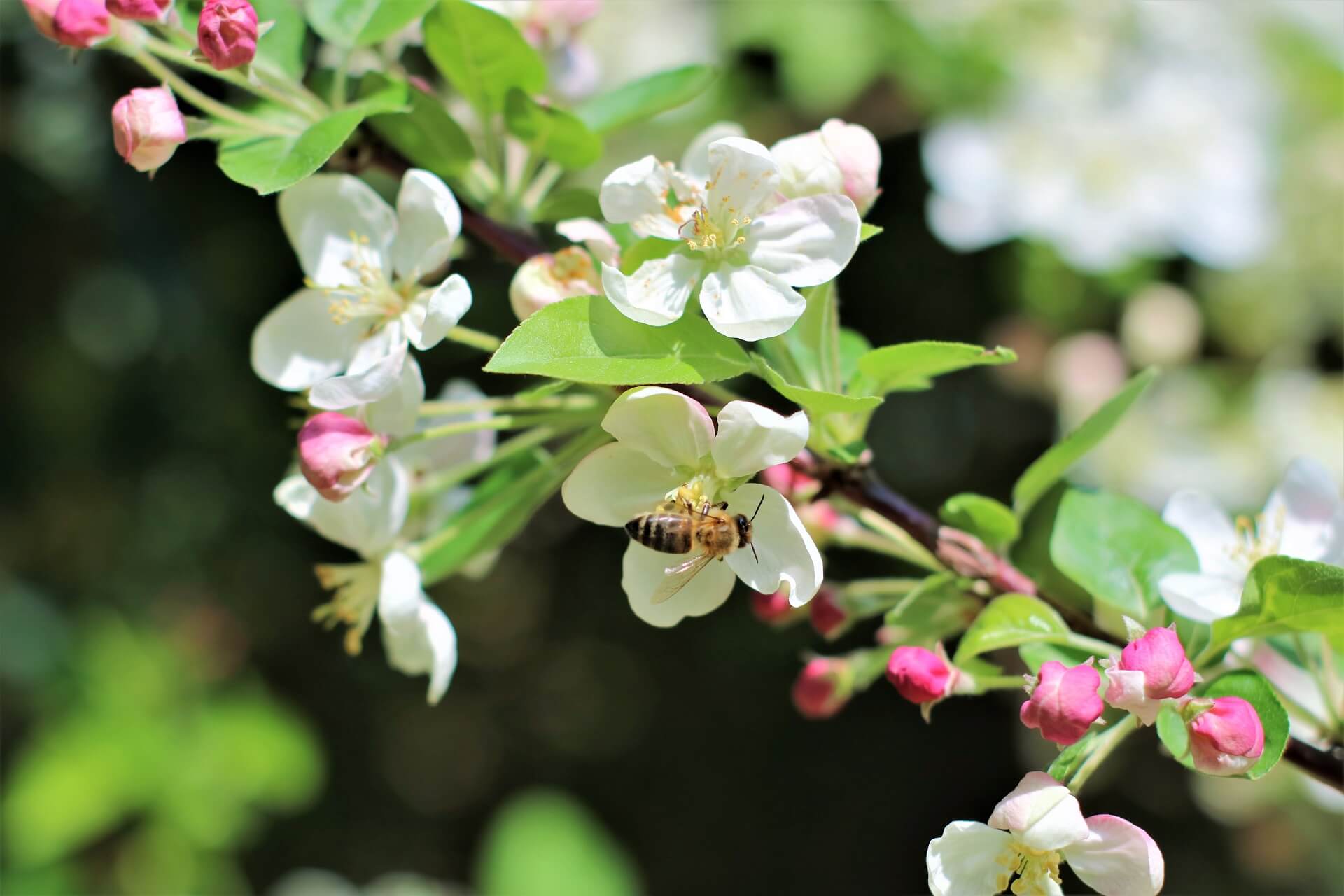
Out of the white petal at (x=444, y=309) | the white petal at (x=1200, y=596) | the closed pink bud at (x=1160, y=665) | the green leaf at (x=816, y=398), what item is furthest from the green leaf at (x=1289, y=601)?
the white petal at (x=444, y=309)

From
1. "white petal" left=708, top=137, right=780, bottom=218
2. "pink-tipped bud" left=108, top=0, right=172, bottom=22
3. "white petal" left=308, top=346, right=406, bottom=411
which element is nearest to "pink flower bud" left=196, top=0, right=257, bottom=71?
"pink-tipped bud" left=108, top=0, right=172, bottom=22

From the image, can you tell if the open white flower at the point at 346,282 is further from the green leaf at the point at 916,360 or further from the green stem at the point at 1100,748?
the green stem at the point at 1100,748

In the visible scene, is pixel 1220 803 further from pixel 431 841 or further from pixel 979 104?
pixel 431 841

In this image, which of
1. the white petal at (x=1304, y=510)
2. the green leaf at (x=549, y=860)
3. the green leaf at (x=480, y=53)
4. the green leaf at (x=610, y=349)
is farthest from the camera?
the green leaf at (x=549, y=860)

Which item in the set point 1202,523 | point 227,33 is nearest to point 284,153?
point 227,33

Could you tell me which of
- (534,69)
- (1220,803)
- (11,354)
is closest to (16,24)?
(11,354)

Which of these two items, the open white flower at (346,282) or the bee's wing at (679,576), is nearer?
the bee's wing at (679,576)
